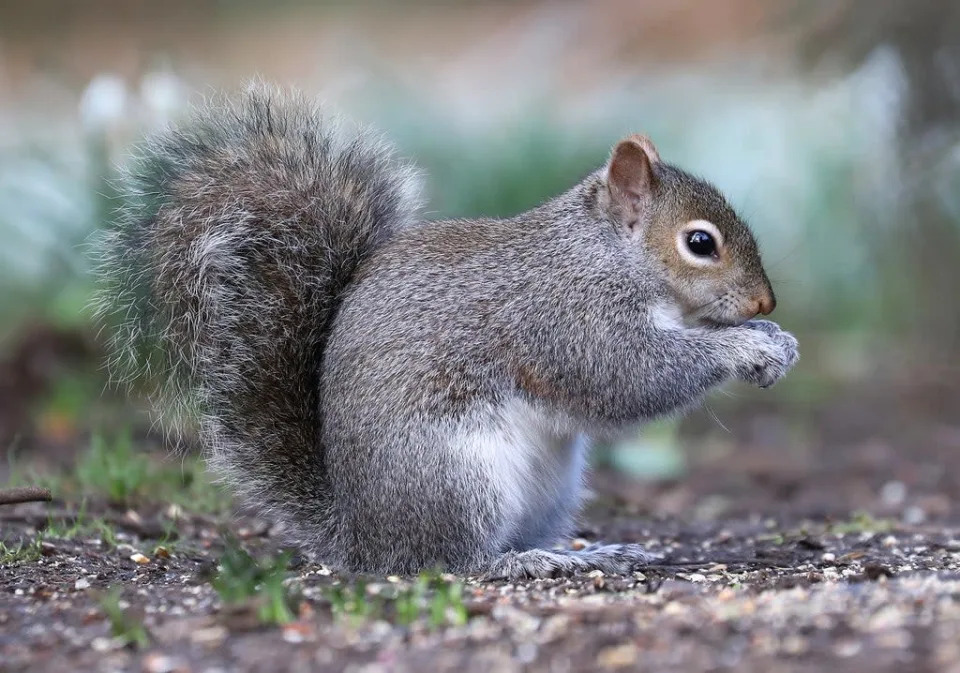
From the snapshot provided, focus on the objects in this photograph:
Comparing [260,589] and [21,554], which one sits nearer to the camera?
[260,589]

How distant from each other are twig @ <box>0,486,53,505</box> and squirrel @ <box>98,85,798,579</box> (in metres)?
0.42

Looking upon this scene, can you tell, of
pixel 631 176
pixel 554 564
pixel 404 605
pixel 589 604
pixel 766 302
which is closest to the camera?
pixel 404 605

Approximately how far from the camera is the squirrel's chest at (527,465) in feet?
11.2

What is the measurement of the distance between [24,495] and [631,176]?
1870 millimetres

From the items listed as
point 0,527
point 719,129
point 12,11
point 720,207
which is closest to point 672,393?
point 720,207

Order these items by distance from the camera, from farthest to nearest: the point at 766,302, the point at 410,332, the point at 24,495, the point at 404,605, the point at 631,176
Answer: the point at 631,176 < the point at 766,302 < the point at 410,332 < the point at 24,495 < the point at 404,605

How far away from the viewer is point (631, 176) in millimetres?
3797

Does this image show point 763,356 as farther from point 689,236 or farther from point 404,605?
point 404,605

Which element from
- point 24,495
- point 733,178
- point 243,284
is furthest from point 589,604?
point 733,178

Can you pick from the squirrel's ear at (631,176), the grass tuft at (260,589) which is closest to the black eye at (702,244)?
the squirrel's ear at (631,176)

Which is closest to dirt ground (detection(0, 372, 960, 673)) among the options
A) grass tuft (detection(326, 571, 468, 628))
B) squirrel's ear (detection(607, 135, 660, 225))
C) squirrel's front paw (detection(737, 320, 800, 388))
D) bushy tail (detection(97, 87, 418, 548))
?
grass tuft (detection(326, 571, 468, 628))

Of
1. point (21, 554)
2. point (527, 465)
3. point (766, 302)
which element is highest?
point (766, 302)

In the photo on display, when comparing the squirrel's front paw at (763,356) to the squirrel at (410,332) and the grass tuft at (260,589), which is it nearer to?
the squirrel at (410,332)

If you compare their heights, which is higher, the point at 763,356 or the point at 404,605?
the point at 763,356
